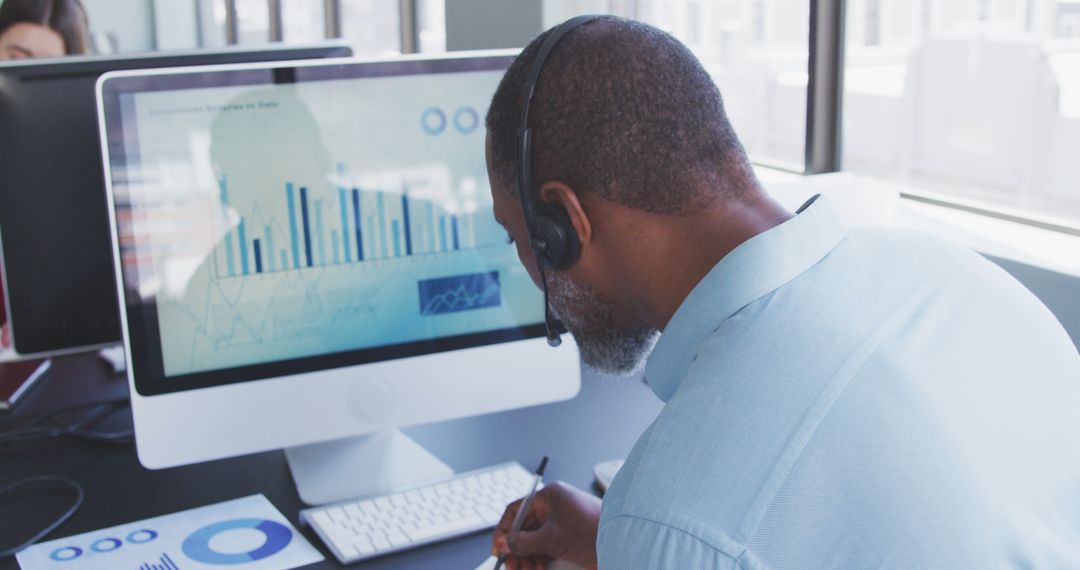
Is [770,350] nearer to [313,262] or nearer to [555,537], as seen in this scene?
[555,537]

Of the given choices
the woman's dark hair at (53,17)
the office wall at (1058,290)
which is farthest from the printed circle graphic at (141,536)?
the woman's dark hair at (53,17)

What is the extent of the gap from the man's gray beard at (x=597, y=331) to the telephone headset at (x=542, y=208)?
0.07 meters

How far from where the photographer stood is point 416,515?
121cm

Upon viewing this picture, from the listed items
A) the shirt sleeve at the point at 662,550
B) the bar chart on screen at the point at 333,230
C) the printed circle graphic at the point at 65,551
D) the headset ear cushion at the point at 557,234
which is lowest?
the printed circle graphic at the point at 65,551

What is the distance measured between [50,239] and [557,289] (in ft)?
2.53

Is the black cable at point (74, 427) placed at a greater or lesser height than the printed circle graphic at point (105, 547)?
greater

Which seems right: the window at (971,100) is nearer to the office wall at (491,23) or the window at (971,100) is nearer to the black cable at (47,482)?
the office wall at (491,23)

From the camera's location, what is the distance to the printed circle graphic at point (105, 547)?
1.17 m

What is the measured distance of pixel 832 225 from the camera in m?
0.90

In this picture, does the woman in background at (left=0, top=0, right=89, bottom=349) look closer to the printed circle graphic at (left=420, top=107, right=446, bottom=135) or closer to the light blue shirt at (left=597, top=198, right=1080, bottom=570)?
the printed circle graphic at (left=420, top=107, right=446, bottom=135)

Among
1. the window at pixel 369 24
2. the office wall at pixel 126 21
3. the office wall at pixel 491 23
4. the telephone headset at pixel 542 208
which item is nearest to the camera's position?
the telephone headset at pixel 542 208

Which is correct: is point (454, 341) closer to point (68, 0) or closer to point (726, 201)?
point (726, 201)

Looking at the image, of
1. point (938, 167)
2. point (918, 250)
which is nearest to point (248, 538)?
point (918, 250)

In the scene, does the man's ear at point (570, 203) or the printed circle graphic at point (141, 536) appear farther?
the printed circle graphic at point (141, 536)
